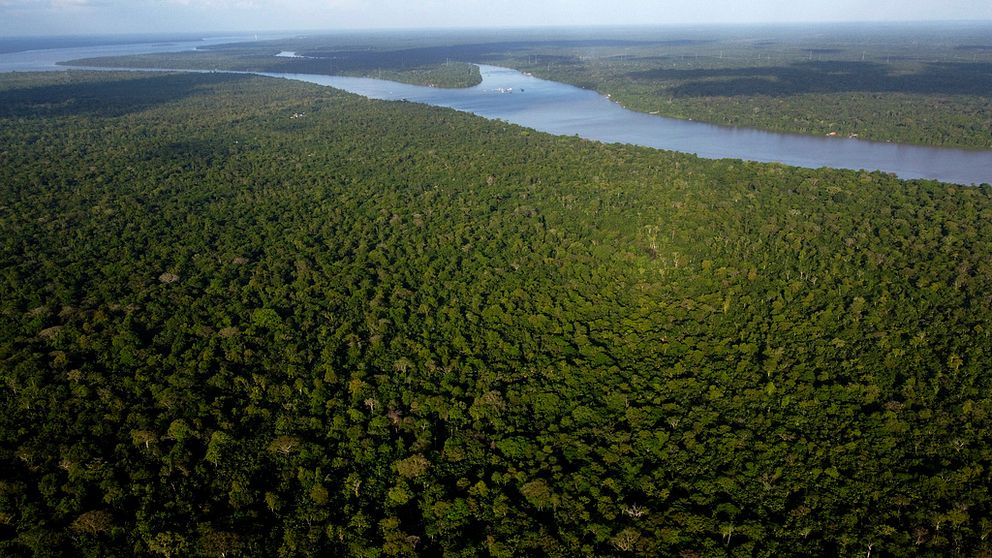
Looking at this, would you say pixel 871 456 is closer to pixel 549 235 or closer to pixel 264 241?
pixel 549 235

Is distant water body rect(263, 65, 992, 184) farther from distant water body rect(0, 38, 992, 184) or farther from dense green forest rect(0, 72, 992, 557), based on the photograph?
dense green forest rect(0, 72, 992, 557)

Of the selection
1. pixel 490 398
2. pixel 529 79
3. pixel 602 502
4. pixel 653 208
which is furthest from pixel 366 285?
pixel 529 79

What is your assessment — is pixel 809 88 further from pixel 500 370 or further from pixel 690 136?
pixel 500 370

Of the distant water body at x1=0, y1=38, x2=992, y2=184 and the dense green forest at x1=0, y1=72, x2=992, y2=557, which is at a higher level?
the distant water body at x1=0, y1=38, x2=992, y2=184

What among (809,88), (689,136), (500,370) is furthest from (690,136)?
(500,370)

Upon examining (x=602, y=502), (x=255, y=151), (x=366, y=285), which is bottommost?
(x=602, y=502)

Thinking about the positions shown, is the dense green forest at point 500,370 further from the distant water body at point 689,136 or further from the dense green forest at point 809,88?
the dense green forest at point 809,88

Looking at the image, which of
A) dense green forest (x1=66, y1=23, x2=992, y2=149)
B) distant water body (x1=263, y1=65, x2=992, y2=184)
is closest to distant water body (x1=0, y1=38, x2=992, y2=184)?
distant water body (x1=263, y1=65, x2=992, y2=184)
